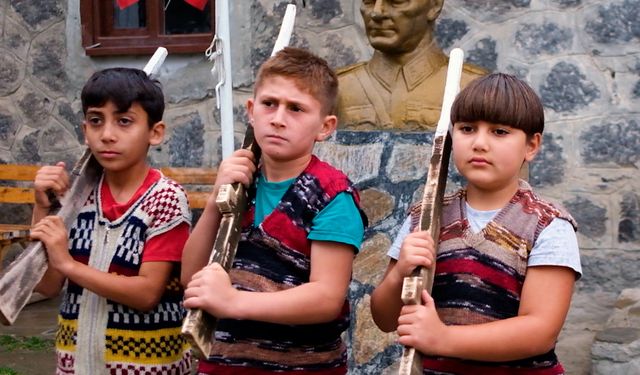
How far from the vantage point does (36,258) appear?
237cm

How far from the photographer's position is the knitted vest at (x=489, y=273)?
204cm

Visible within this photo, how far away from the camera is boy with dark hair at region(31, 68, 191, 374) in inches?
97.1

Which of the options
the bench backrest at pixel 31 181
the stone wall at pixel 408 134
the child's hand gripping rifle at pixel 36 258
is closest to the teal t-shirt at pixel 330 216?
the child's hand gripping rifle at pixel 36 258

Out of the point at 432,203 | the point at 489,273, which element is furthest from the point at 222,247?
the point at 489,273

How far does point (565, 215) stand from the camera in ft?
6.89

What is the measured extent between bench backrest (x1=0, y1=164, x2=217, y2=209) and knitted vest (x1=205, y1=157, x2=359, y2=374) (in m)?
3.73

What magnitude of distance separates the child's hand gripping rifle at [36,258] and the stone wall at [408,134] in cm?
138

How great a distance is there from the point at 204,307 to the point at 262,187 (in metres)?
0.40

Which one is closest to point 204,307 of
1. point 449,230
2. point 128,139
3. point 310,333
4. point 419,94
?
point 310,333

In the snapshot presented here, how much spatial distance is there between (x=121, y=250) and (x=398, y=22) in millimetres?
1633

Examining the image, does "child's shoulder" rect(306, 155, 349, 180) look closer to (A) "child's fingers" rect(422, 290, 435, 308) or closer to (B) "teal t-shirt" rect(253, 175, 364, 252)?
(B) "teal t-shirt" rect(253, 175, 364, 252)

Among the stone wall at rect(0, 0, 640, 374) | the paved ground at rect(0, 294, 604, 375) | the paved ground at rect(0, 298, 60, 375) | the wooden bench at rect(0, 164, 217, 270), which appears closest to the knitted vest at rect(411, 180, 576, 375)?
the stone wall at rect(0, 0, 640, 374)

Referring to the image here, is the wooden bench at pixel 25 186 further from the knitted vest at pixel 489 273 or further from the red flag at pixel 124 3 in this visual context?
the knitted vest at pixel 489 273

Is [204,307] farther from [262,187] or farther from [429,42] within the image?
[429,42]
